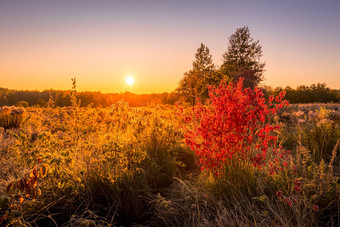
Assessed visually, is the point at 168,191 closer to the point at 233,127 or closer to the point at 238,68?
the point at 233,127

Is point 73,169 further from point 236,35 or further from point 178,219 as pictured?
point 236,35

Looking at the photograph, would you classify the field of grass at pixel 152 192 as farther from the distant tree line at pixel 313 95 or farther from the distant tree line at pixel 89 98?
the distant tree line at pixel 313 95

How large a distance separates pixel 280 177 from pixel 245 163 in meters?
0.53

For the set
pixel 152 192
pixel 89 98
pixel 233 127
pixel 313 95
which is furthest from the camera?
pixel 89 98

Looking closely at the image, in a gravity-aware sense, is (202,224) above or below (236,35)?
below

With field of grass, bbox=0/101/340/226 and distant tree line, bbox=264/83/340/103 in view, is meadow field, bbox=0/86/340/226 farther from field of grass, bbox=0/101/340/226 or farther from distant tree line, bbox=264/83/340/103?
distant tree line, bbox=264/83/340/103

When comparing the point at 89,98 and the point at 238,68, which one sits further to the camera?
the point at 89,98

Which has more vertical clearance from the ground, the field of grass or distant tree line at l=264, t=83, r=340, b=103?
distant tree line at l=264, t=83, r=340, b=103

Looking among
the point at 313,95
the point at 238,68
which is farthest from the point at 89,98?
the point at 313,95

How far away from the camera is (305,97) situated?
38.1m

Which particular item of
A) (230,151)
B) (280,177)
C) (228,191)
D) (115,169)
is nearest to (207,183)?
(228,191)

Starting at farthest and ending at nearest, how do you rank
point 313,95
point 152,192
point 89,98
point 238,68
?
1. point 89,98
2. point 313,95
3. point 238,68
4. point 152,192

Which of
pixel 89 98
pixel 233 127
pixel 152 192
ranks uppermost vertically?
pixel 89 98

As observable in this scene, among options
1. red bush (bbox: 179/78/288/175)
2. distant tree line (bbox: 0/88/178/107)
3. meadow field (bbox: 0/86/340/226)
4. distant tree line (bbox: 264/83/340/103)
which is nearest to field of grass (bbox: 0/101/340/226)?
meadow field (bbox: 0/86/340/226)
